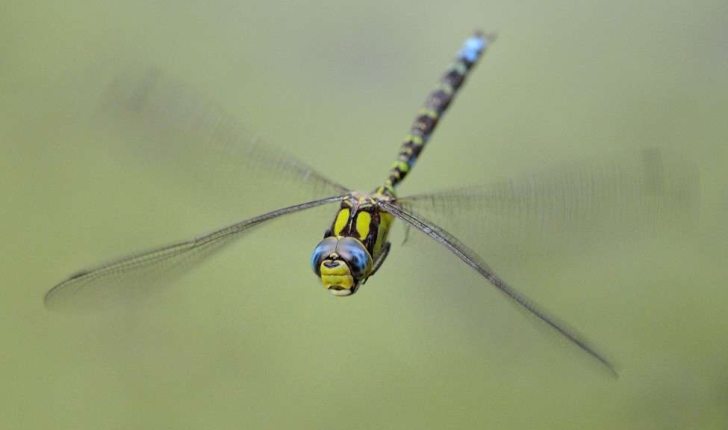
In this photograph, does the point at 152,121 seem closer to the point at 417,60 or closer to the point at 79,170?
the point at 79,170

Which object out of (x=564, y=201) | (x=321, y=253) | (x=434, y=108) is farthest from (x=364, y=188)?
(x=321, y=253)

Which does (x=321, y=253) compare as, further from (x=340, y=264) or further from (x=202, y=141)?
(x=202, y=141)

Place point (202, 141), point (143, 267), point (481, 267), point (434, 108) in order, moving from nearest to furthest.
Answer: point (481, 267) → point (143, 267) → point (202, 141) → point (434, 108)

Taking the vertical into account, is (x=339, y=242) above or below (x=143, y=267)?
above

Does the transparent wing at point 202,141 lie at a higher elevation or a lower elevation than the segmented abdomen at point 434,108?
lower

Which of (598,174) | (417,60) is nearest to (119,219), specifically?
(417,60)

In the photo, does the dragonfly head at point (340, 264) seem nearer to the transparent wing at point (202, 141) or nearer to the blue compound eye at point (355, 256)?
the blue compound eye at point (355, 256)

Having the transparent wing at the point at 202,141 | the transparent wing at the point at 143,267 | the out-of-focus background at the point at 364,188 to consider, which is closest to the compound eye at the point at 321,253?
the transparent wing at the point at 143,267

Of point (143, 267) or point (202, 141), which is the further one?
point (202, 141)
